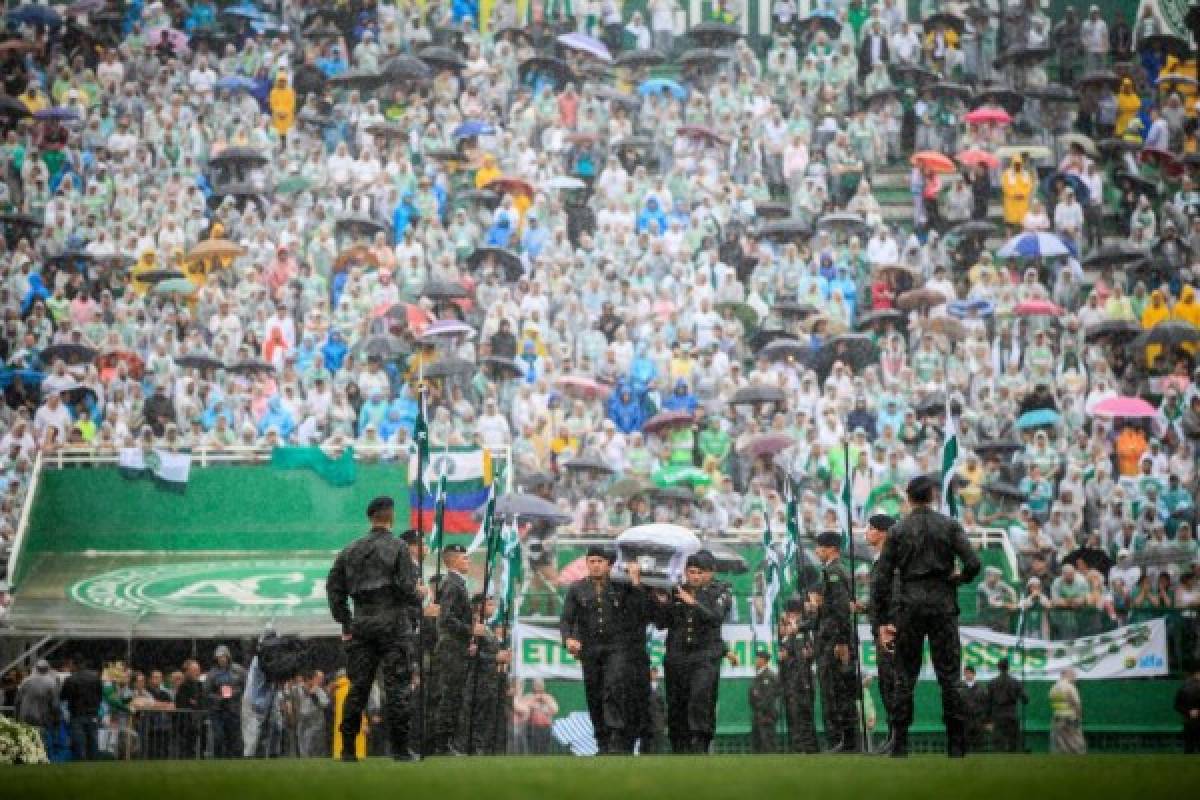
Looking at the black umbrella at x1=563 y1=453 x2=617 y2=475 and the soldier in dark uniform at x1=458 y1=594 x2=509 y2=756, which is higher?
the black umbrella at x1=563 y1=453 x2=617 y2=475

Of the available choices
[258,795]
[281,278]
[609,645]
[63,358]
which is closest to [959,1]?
[281,278]

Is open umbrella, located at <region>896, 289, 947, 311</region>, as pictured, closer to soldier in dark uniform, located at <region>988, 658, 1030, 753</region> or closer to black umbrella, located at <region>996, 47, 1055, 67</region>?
black umbrella, located at <region>996, 47, 1055, 67</region>

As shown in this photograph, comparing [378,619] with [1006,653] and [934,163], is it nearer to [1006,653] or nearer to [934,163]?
[1006,653]

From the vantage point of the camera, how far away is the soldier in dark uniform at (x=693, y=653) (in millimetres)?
19312

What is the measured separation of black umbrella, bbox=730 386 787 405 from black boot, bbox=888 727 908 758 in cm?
1513

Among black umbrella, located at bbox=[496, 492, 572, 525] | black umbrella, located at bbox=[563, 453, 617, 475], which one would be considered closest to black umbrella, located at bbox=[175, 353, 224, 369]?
black umbrella, located at bbox=[563, 453, 617, 475]

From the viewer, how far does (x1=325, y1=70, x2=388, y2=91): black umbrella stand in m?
38.3

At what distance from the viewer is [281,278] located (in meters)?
33.8

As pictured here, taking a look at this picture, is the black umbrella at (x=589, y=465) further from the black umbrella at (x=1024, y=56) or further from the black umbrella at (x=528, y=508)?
the black umbrella at (x=1024, y=56)

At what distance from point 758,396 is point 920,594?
49.5ft

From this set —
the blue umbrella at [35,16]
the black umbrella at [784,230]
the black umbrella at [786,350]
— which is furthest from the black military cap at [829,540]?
the blue umbrella at [35,16]

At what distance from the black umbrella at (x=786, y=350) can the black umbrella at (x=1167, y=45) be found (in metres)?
11.9

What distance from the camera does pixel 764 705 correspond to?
24219mm

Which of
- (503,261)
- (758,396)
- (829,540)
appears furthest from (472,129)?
(829,540)
